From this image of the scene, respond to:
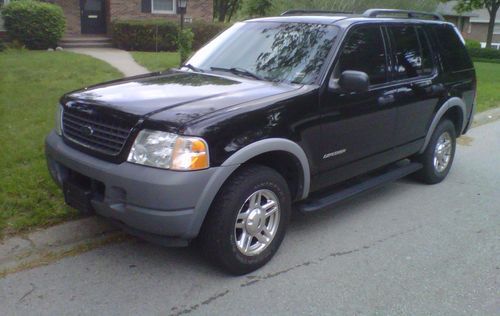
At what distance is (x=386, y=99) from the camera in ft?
16.1

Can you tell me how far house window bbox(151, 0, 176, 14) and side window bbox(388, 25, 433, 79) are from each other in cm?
1711

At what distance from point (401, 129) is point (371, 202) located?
805 mm

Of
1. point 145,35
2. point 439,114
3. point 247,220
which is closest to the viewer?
point 247,220

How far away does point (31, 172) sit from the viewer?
17.5 ft

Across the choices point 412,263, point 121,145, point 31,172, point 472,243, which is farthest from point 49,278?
point 472,243

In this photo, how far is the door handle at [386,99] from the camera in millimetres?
4827

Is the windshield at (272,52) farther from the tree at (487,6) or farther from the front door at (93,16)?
the tree at (487,6)

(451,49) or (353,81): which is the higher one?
(451,49)

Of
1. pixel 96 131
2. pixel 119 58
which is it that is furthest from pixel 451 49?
pixel 119 58

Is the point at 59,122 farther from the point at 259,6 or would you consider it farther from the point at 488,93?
the point at 259,6

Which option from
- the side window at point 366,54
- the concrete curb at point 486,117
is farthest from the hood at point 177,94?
the concrete curb at point 486,117

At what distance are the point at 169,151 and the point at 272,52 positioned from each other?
1.73 m

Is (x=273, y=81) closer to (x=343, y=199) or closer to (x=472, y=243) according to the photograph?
(x=343, y=199)

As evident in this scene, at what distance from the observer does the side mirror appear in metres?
4.18
